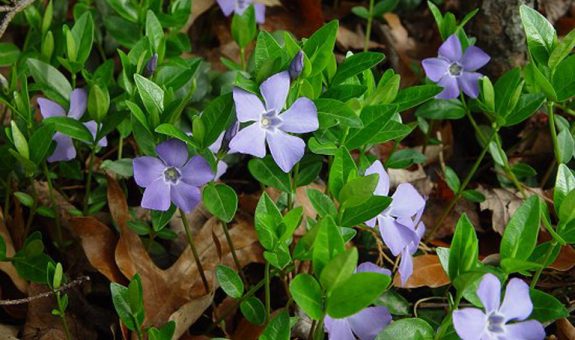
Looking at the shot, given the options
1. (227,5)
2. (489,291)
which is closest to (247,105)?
(489,291)

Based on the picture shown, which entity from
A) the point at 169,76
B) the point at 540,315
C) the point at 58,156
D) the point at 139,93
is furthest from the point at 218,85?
the point at 540,315

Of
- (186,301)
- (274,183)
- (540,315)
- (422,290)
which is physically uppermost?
(274,183)

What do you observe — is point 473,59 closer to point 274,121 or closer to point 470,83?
point 470,83

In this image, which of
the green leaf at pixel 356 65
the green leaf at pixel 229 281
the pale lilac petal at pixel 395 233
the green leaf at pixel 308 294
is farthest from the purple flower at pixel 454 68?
the green leaf at pixel 308 294

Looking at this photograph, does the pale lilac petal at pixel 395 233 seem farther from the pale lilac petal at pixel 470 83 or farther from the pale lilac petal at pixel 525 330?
the pale lilac petal at pixel 470 83

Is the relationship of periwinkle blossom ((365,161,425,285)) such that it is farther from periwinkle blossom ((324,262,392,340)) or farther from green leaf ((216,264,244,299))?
green leaf ((216,264,244,299))

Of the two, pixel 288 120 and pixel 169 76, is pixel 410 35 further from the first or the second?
pixel 288 120
